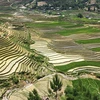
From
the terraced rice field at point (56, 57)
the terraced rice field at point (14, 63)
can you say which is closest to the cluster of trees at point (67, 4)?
the terraced rice field at point (56, 57)

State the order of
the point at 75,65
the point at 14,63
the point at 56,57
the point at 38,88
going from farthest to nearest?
the point at 56,57
the point at 75,65
the point at 14,63
the point at 38,88

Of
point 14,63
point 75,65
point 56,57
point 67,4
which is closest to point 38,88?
point 14,63

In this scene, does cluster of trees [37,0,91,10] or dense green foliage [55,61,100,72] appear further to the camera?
cluster of trees [37,0,91,10]

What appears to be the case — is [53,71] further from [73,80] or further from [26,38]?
[26,38]

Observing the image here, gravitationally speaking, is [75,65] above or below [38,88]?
below

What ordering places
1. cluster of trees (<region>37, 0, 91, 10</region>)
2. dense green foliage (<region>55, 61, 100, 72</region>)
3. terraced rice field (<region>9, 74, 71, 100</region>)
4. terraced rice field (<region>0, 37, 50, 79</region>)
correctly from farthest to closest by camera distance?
cluster of trees (<region>37, 0, 91, 10</region>) < dense green foliage (<region>55, 61, 100, 72</region>) < terraced rice field (<region>0, 37, 50, 79</region>) < terraced rice field (<region>9, 74, 71, 100</region>)

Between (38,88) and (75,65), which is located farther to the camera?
(75,65)

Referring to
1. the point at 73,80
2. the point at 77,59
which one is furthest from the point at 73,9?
the point at 73,80

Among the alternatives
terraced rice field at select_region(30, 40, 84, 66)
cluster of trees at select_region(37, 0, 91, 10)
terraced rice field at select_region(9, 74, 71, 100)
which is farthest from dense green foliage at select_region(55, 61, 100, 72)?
cluster of trees at select_region(37, 0, 91, 10)

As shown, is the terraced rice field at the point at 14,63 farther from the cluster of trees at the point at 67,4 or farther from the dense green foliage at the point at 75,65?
the cluster of trees at the point at 67,4

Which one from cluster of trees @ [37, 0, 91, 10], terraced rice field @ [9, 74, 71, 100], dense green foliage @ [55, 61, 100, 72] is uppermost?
terraced rice field @ [9, 74, 71, 100]

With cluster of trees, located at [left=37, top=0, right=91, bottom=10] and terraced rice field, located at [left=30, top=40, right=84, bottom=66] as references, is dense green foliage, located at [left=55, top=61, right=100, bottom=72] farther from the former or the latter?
cluster of trees, located at [left=37, top=0, right=91, bottom=10]

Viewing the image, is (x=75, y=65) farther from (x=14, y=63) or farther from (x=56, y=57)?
(x=14, y=63)
